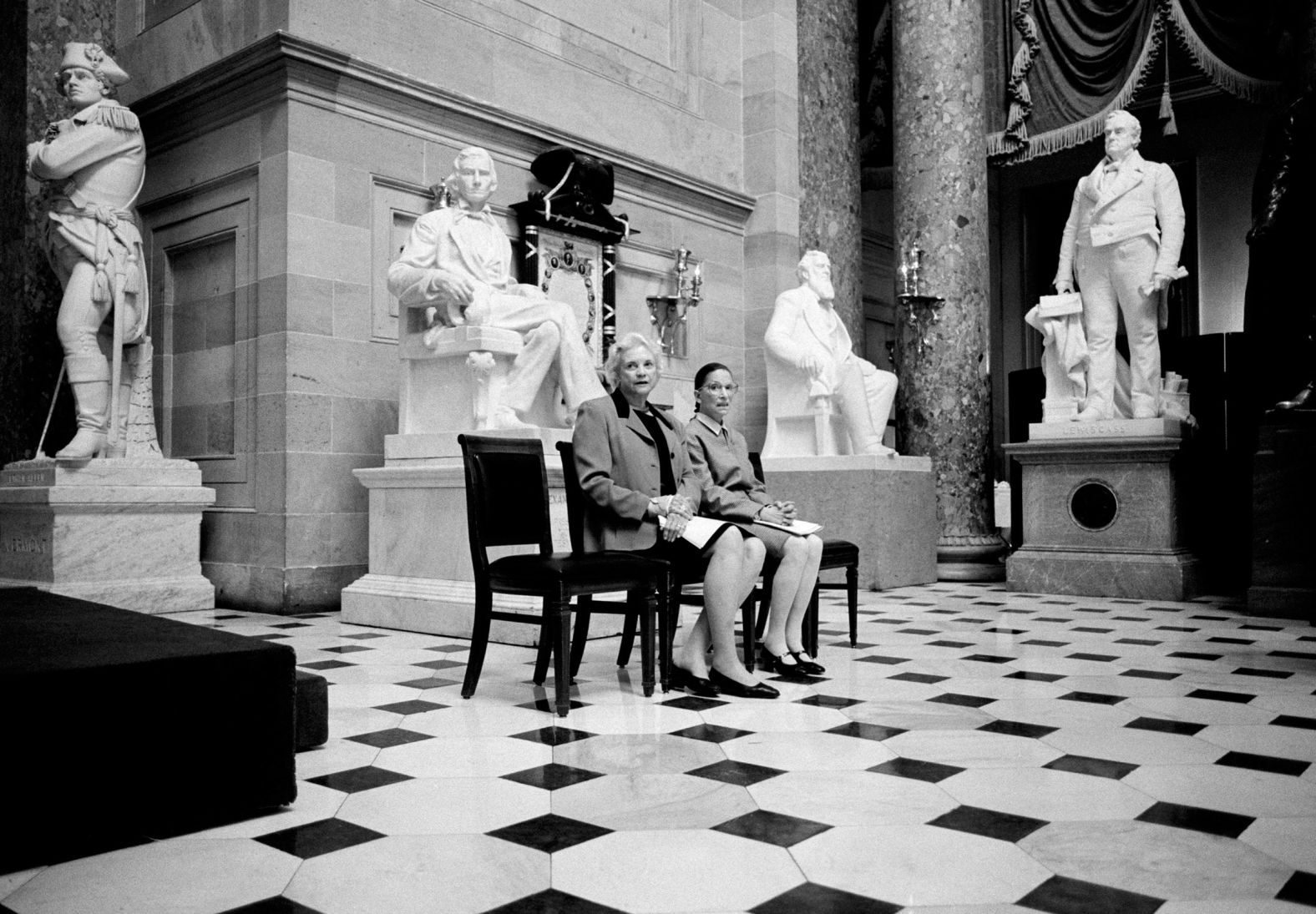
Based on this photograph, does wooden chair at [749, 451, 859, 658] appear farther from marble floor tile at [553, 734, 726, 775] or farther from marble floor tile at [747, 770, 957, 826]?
marble floor tile at [747, 770, 957, 826]

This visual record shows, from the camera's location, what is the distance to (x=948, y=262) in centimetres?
949

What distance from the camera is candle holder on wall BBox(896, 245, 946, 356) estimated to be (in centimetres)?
948

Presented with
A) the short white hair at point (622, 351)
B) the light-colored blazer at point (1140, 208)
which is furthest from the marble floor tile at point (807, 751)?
the light-colored blazer at point (1140, 208)

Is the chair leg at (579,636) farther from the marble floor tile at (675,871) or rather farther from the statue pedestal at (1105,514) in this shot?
the statue pedestal at (1105,514)

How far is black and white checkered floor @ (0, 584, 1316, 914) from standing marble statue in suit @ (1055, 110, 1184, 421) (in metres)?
3.48

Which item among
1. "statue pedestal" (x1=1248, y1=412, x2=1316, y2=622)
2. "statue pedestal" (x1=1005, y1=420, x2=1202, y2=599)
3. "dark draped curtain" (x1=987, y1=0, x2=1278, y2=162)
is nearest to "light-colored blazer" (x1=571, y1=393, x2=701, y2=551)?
"statue pedestal" (x1=1248, y1=412, x2=1316, y2=622)

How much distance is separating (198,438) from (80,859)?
587 centimetres

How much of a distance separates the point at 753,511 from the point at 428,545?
2.35 meters

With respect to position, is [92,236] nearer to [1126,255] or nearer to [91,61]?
[91,61]

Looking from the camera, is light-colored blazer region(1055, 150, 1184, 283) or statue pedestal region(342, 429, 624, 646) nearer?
statue pedestal region(342, 429, 624, 646)

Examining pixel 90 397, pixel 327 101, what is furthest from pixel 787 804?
pixel 327 101

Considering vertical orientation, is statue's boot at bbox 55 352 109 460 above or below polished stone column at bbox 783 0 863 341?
below

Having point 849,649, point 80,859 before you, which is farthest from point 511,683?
point 80,859

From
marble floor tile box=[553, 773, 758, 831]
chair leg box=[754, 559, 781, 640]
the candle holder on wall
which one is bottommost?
marble floor tile box=[553, 773, 758, 831]
